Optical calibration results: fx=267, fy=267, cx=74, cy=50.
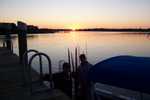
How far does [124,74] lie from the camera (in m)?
5.21

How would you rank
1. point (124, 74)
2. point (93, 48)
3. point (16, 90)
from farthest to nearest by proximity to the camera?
point (93, 48), point (16, 90), point (124, 74)

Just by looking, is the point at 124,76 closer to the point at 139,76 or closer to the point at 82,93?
the point at 139,76

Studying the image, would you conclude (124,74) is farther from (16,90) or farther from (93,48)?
(93,48)

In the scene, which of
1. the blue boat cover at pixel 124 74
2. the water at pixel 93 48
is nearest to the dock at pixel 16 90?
the blue boat cover at pixel 124 74

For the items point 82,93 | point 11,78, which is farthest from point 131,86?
point 11,78

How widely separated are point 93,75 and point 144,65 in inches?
43.8

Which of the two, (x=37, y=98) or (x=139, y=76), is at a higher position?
(x=139, y=76)

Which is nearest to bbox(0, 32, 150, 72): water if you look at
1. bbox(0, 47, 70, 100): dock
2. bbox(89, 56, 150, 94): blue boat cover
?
bbox(0, 47, 70, 100): dock

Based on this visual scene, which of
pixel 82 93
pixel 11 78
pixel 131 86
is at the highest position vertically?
pixel 131 86

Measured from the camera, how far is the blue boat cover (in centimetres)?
483

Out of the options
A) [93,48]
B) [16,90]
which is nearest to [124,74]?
[16,90]

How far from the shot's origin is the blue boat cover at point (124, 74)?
4.83m

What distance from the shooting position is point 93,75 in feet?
19.2

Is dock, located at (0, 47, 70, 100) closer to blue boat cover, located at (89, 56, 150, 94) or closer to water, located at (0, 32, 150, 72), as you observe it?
blue boat cover, located at (89, 56, 150, 94)
